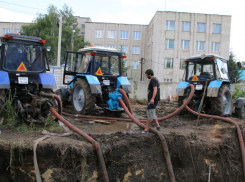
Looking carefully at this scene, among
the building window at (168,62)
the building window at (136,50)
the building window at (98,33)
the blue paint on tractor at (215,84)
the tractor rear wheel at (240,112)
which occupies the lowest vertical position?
the tractor rear wheel at (240,112)

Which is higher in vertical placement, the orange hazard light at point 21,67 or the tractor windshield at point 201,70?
the tractor windshield at point 201,70

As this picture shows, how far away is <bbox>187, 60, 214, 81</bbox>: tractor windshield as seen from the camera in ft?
27.9

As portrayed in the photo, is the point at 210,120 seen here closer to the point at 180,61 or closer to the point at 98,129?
the point at 98,129

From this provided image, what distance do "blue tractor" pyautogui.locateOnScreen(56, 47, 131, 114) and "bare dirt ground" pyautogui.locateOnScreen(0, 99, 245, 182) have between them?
1.55 metres

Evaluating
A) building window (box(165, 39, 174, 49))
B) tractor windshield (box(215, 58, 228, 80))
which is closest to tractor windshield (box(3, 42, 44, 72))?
tractor windshield (box(215, 58, 228, 80))

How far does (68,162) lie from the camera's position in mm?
4262

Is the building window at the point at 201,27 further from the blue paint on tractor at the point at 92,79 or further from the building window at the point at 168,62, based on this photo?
the blue paint on tractor at the point at 92,79


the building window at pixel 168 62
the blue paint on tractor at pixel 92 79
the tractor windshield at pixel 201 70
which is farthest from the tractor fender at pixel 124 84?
the building window at pixel 168 62

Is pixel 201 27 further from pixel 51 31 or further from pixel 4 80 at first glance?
pixel 4 80

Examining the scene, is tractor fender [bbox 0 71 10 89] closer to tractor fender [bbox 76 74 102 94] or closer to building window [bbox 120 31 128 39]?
tractor fender [bbox 76 74 102 94]

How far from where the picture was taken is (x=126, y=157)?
4.75 meters

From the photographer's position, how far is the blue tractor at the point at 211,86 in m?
7.81

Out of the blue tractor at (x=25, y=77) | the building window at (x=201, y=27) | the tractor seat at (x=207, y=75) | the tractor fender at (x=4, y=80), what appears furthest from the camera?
the building window at (x=201, y=27)

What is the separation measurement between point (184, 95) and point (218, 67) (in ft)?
5.05
